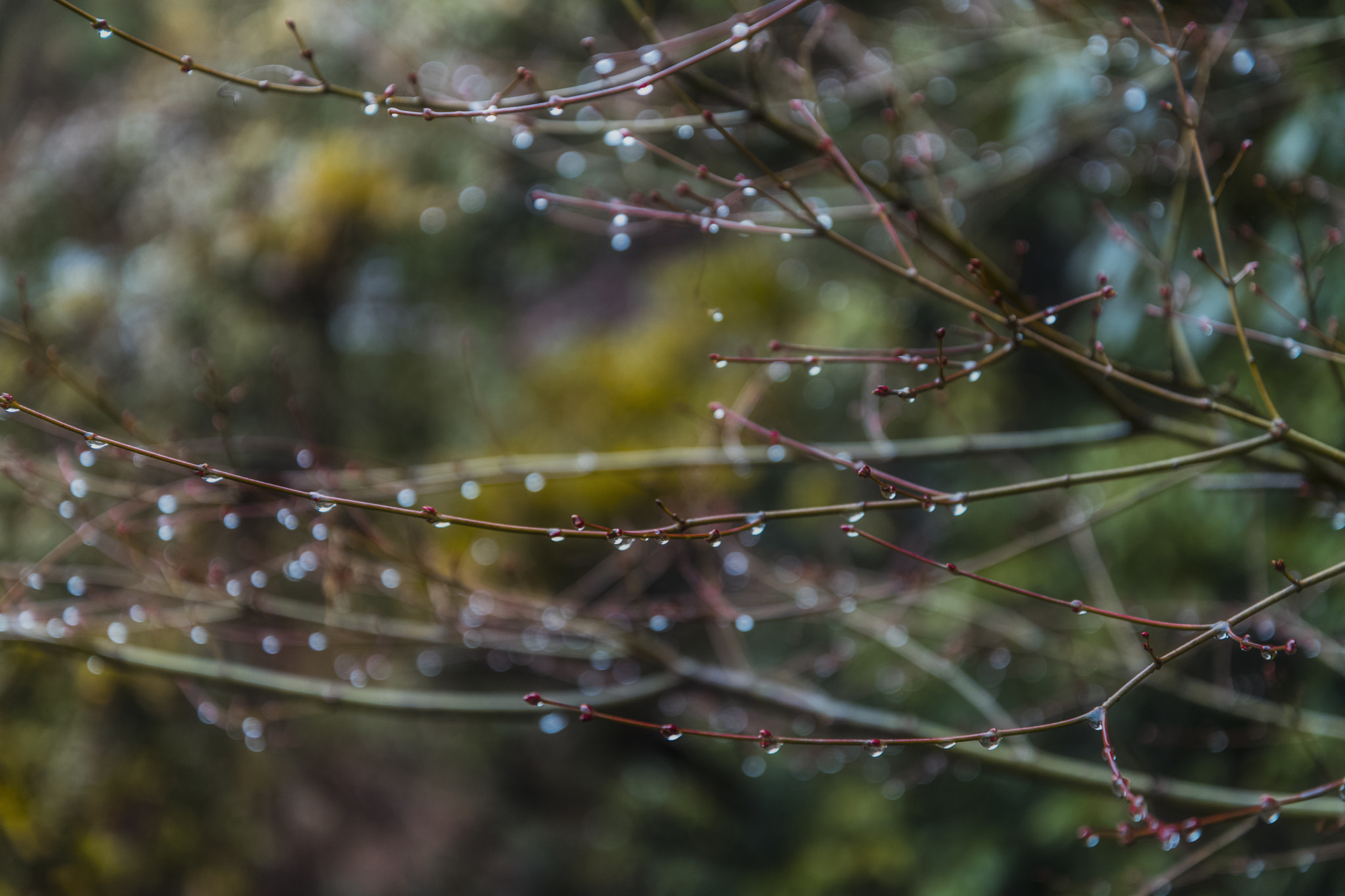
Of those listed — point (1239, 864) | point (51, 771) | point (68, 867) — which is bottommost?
point (68, 867)

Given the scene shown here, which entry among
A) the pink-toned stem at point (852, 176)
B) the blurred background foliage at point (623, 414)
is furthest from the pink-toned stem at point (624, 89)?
the blurred background foliage at point (623, 414)

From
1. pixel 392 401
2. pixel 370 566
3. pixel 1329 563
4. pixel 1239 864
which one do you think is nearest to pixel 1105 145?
pixel 1329 563

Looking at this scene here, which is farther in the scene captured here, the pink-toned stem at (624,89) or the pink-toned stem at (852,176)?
the pink-toned stem at (852,176)

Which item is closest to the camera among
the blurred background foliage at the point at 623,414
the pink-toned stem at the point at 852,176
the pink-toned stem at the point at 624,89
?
the pink-toned stem at the point at 624,89

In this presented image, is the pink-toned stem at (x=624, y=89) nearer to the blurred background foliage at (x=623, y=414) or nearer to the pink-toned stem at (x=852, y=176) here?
the pink-toned stem at (x=852, y=176)

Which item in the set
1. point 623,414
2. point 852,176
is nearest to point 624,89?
point 852,176

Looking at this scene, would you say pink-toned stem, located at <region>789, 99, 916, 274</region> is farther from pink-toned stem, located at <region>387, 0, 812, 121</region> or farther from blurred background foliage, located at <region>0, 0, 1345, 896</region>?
blurred background foliage, located at <region>0, 0, 1345, 896</region>

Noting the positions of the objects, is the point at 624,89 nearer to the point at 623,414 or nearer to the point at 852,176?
the point at 852,176

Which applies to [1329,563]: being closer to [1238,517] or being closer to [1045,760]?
[1238,517]

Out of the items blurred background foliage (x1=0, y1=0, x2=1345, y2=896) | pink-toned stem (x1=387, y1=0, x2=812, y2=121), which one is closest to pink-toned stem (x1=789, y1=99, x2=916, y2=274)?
pink-toned stem (x1=387, y1=0, x2=812, y2=121)
